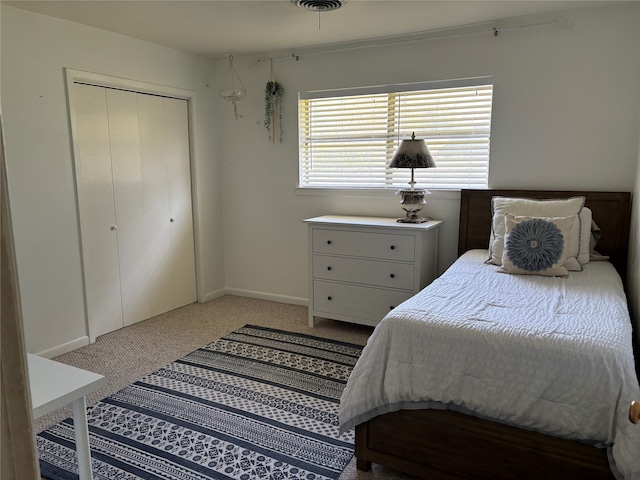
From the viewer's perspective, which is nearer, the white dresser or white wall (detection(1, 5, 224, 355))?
white wall (detection(1, 5, 224, 355))

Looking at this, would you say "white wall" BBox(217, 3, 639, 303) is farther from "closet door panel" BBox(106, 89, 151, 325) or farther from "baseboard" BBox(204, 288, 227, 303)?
"closet door panel" BBox(106, 89, 151, 325)

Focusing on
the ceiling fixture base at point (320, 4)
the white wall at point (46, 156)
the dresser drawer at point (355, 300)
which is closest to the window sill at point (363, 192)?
the dresser drawer at point (355, 300)

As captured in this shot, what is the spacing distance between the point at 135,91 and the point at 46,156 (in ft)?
3.22

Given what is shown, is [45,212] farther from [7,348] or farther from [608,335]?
[608,335]

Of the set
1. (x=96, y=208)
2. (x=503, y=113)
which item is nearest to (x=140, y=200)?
(x=96, y=208)

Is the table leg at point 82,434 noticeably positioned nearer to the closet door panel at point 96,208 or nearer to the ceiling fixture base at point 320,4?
the closet door panel at point 96,208

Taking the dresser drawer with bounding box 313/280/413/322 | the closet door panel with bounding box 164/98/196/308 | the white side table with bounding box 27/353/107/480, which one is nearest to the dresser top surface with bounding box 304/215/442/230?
the dresser drawer with bounding box 313/280/413/322

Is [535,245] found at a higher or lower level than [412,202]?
lower

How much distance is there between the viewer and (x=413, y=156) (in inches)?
131

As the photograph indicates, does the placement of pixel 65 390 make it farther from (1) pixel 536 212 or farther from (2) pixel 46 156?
(1) pixel 536 212

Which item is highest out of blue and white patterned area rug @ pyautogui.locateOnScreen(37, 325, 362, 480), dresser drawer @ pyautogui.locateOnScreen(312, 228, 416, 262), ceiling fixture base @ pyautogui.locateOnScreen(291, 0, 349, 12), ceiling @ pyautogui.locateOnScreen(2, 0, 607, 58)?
ceiling @ pyautogui.locateOnScreen(2, 0, 607, 58)

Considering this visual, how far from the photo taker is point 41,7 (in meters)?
2.90

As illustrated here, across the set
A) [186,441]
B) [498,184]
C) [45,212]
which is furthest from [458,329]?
[45,212]

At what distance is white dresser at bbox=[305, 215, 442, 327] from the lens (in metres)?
3.33
